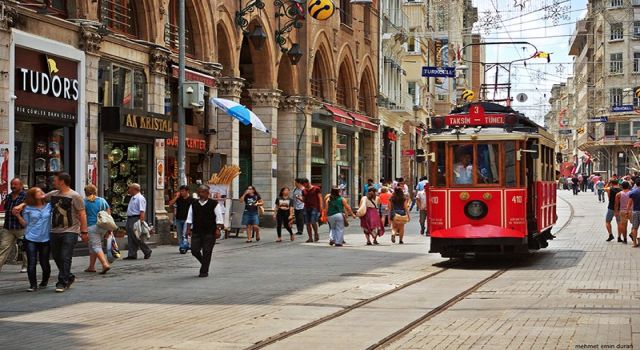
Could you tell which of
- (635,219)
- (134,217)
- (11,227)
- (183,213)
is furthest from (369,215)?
(11,227)

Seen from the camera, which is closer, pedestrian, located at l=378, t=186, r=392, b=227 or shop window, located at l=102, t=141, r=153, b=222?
shop window, located at l=102, t=141, r=153, b=222

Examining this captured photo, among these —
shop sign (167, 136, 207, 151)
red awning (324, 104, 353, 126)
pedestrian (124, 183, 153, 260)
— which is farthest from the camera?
red awning (324, 104, 353, 126)

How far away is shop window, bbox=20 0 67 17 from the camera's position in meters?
22.4

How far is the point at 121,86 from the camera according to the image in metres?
26.5

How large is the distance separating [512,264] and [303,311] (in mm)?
9424

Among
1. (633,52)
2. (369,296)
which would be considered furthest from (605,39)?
(369,296)

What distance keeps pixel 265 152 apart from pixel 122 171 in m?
11.0

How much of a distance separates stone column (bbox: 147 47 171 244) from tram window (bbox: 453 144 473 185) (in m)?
9.66

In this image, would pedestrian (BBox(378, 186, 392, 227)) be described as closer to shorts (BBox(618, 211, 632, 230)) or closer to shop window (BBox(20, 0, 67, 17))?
shorts (BBox(618, 211, 632, 230))

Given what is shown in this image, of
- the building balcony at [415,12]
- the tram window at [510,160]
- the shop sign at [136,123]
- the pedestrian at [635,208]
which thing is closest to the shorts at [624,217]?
the pedestrian at [635,208]

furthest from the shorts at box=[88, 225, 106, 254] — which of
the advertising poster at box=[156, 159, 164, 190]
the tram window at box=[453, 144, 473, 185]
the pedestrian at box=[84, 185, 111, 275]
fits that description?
the advertising poster at box=[156, 159, 164, 190]

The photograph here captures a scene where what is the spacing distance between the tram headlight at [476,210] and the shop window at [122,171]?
31.0 ft

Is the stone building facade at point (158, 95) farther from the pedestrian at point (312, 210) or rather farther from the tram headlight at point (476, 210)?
the tram headlight at point (476, 210)

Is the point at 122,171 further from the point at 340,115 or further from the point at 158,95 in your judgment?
the point at 340,115
